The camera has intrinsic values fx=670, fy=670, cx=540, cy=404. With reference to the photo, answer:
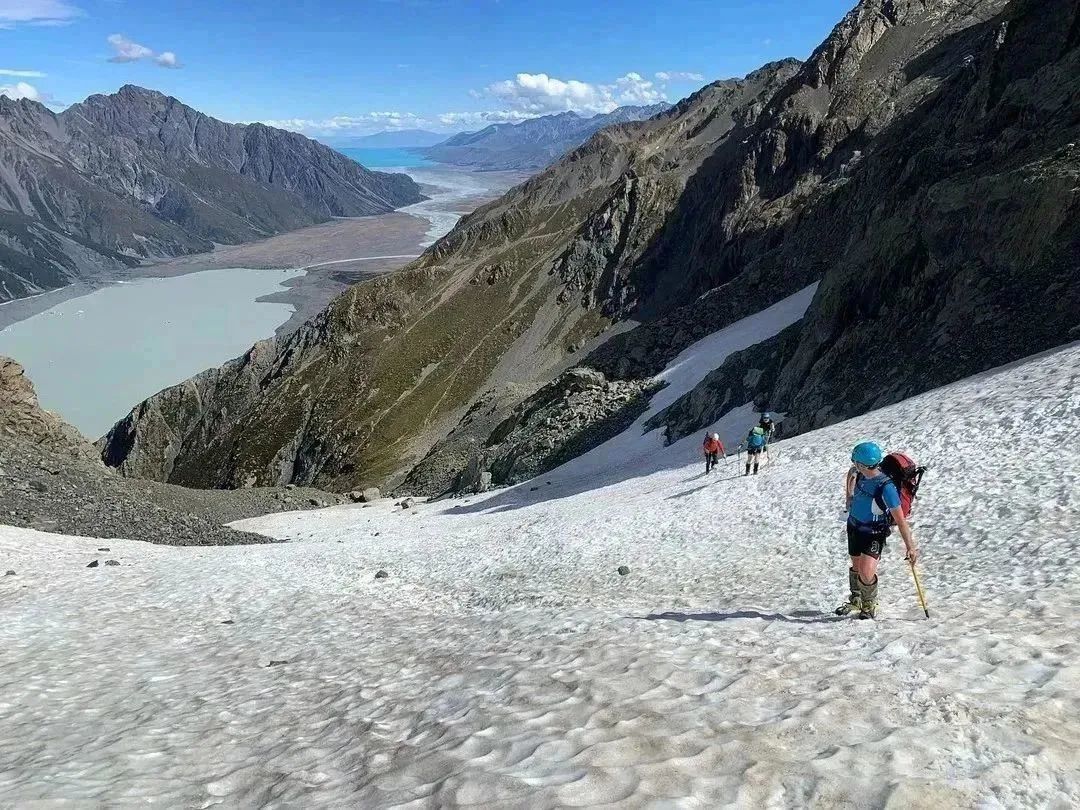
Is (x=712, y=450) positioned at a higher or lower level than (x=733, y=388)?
lower

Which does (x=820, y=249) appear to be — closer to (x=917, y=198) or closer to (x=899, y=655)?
(x=917, y=198)

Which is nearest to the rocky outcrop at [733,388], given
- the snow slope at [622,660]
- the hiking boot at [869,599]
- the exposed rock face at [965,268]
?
the exposed rock face at [965,268]

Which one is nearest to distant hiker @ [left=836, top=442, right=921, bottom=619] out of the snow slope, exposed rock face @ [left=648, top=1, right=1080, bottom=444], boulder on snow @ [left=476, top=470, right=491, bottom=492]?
the snow slope

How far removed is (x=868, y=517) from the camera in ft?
32.1

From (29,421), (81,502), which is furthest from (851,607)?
(29,421)

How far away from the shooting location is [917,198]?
33.7m

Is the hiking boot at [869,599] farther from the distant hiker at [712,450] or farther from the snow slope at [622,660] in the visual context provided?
the distant hiker at [712,450]

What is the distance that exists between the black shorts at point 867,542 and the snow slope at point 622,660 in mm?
976

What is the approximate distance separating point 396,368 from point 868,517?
124m

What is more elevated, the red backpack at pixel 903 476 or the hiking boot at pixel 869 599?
the red backpack at pixel 903 476

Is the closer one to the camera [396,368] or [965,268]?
[965,268]

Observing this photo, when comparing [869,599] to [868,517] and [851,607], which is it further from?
[868,517]

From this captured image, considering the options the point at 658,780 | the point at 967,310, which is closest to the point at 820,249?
the point at 967,310

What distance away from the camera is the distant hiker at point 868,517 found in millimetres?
9391
